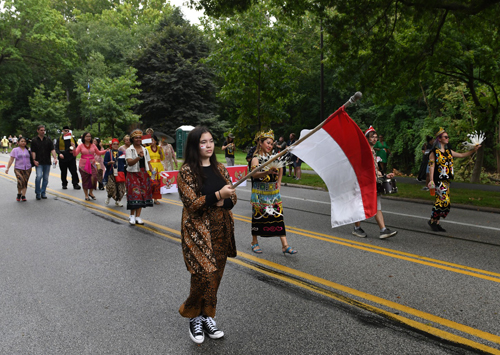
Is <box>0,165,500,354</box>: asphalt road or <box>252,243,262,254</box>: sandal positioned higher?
<box>252,243,262,254</box>: sandal

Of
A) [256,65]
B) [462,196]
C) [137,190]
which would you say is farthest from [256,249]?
[256,65]

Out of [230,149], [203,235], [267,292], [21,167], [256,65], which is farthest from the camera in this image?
[256,65]

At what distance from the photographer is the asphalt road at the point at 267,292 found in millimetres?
3604

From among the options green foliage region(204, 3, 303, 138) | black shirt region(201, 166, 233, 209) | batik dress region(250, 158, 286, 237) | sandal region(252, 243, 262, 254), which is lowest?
sandal region(252, 243, 262, 254)

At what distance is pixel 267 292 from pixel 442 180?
15.7 ft

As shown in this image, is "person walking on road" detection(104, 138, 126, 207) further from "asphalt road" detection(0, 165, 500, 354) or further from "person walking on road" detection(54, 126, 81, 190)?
"person walking on road" detection(54, 126, 81, 190)

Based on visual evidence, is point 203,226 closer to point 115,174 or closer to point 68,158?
point 115,174

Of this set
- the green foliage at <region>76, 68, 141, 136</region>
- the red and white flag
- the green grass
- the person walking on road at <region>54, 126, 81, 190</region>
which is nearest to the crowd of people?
the red and white flag

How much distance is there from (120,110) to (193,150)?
113 feet

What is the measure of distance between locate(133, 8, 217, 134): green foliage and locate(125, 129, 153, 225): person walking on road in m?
32.4

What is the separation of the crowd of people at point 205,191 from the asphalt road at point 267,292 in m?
0.39

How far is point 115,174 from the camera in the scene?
35.4ft

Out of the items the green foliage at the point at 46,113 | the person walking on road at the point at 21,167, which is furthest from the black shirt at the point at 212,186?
the green foliage at the point at 46,113

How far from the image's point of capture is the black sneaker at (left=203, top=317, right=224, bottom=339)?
3.65m
